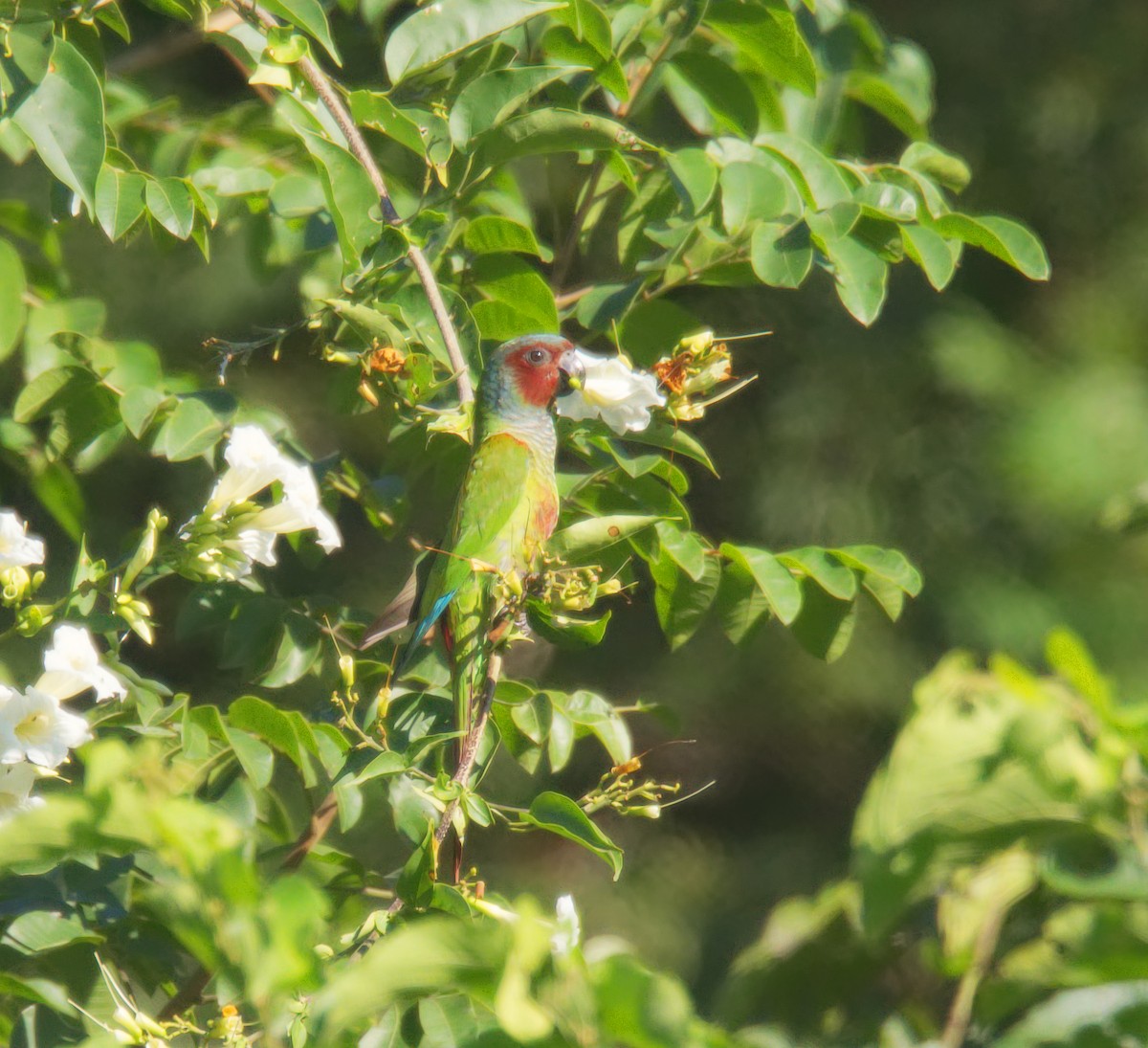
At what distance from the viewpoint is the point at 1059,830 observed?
0.61m

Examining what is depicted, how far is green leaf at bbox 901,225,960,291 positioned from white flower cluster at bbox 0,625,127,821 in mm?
849

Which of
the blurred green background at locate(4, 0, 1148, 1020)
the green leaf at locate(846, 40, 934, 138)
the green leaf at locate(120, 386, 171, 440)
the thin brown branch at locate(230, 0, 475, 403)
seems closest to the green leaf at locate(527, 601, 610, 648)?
the thin brown branch at locate(230, 0, 475, 403)

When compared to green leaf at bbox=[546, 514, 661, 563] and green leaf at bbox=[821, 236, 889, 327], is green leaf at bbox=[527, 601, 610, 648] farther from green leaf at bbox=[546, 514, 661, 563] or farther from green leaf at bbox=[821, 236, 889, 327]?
green leaf at bbox=[821, 236, 889, 327]

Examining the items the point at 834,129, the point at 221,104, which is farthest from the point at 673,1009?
the point at 221,104

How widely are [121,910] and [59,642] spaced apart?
0.24m

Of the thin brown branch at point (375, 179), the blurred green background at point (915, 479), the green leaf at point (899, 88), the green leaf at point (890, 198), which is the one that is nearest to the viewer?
the thin brown branch at point (375, 179)

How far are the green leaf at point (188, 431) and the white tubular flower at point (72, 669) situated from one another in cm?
26

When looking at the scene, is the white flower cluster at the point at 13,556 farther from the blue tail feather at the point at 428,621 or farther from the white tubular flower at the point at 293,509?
the blue tail feather at the point at 428,621

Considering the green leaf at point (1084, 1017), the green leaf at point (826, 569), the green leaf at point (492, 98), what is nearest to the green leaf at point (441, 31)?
the green leaf at point (492, 98)

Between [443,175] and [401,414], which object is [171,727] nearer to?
[401,414]

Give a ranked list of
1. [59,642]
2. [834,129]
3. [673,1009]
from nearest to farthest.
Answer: [673,1009] → [59,642] → [834,129]

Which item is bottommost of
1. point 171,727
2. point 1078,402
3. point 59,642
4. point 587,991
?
point 1078,402

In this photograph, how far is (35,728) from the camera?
100 centimetres

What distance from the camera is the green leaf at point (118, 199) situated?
1.17 metres
